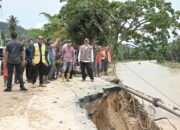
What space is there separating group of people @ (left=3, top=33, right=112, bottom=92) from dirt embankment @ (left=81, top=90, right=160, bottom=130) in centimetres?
197

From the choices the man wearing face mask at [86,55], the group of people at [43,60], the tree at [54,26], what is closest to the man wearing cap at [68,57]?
→ the group of people at [43,60]

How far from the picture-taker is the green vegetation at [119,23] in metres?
38.5

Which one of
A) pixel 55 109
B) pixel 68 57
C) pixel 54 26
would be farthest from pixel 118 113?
pixel 54 26

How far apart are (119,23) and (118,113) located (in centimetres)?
2675

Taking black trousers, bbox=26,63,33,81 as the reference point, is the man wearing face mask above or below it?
above

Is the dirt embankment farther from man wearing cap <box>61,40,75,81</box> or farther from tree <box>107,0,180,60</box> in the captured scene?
tree <box>107,0,180,60</box>

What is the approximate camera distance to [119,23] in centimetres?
4122

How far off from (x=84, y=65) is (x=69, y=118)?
7915mm

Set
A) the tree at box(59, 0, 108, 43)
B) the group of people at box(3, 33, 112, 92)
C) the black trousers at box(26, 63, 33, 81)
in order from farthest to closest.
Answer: the tree at box(59, 0, 108, 43)
the black trousers at box(26, 63, 33, 81)
the group of people at box(3, 33, 112, 92)

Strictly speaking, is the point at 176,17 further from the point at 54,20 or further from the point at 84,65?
the point at 84,65

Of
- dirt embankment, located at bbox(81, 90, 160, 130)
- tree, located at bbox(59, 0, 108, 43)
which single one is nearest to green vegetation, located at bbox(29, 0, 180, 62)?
tree, located at bbox(59, 0, 108, 43)

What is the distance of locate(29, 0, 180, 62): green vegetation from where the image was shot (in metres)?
38.5

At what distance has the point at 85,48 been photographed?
17.1m

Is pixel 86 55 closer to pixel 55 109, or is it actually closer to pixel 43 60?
pixel 43 60
